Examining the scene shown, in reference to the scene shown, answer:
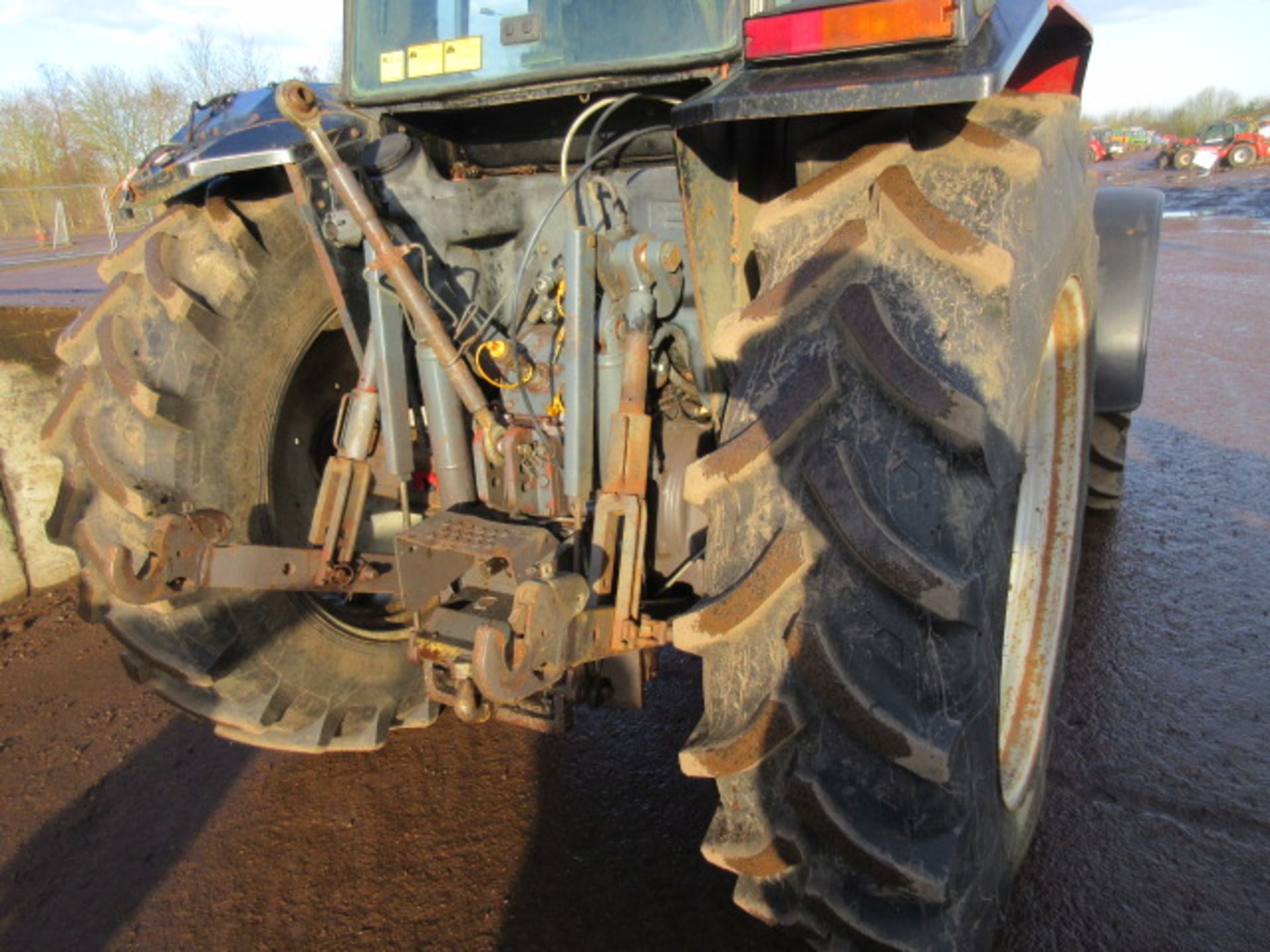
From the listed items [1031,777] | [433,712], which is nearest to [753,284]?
[1031,777]

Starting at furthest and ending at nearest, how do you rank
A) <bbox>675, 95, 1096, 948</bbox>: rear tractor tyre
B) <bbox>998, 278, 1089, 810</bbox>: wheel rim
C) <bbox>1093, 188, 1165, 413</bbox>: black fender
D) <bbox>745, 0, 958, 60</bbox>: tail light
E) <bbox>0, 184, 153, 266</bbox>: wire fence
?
<bbox>0, 184, 153, 266</bbox>: wire fence
<bbox>1093, 188, 1165, 413</bbox>: black fender
<bbox>998, 278, 1089, 810</bbox>: wheel rim
<bbox>745, 0, 958, 60</bbox>: tail light
<bbox>675, 95, 1096, 948</bbox>: rear tractor tyre

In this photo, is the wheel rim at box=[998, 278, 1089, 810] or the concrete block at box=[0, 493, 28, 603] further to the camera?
the concrete block at box=[0, 493, 28, 603]

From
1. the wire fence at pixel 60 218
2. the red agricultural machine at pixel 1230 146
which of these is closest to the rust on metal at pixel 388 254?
the wire fence at pixel 60 218

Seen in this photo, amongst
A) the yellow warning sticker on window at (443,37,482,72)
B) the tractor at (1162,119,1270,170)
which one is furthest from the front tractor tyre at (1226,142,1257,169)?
the yellow warning sticker on window at (443,37,482,72)

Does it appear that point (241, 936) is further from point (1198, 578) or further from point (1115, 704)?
point (1198, 578)

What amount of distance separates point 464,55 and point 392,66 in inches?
9.4

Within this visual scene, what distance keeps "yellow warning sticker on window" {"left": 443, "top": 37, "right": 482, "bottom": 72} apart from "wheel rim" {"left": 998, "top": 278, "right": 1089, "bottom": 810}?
156cm

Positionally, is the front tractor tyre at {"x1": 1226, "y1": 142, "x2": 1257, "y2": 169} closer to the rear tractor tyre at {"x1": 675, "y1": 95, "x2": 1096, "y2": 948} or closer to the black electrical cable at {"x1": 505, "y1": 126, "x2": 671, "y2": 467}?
the black electrical cable at {"x1": 505, "y1": 126, "x2": 671, "y2": 467}

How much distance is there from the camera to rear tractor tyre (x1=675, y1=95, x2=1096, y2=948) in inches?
53.6

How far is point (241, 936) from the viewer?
2234 millimetres

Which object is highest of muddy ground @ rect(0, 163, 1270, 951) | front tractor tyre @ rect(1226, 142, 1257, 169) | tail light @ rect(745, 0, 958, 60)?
front tractor tyre @ rect(1226, 142, 1257, 169)

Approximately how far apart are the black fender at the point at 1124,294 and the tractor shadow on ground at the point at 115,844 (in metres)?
3.40

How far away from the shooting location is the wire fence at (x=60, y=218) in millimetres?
21922

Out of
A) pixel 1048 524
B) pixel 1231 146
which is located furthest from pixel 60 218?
pixel 1231 146
